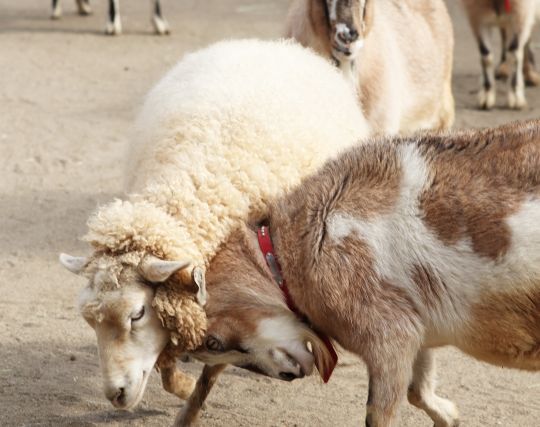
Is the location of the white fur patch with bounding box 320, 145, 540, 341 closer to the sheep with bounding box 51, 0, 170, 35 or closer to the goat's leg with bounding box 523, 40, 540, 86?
the goat's leg with bounding box 523, 40, 540, 86

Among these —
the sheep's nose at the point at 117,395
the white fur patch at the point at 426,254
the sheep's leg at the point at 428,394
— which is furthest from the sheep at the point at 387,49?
the sheep's nose at the point at 117,395

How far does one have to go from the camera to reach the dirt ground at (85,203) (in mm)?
5012

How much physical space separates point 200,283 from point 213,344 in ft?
0.89

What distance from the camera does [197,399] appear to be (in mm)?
4805

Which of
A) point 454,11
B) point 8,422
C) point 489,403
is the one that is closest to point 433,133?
point 489,403

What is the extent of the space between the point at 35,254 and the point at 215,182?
2.57 m

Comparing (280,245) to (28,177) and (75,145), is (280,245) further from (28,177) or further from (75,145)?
(75,145)

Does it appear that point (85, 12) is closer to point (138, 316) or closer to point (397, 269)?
point (138, 316)

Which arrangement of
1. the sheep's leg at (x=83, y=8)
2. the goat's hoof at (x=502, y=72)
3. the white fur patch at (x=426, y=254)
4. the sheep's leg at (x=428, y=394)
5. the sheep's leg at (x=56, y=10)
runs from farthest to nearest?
the sheep's leg at (x=83, y=8)
the sheep's leg at (x=56, y=10)
the goat's hoof at (x=502, y=72)
the sheep's leg at (x=428, y=394)
the white fur patch at (x=426, y=254)

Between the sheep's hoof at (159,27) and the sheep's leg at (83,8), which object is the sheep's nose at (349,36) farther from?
the sheep's leg at (83,8)

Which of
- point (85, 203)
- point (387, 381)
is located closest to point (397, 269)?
point (387, 381)

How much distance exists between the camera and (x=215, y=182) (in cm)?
444

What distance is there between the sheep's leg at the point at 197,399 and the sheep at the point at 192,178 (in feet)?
0.54

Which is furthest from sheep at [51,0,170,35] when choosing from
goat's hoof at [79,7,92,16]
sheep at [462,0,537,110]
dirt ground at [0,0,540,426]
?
sheep at [462,0,537,110]
